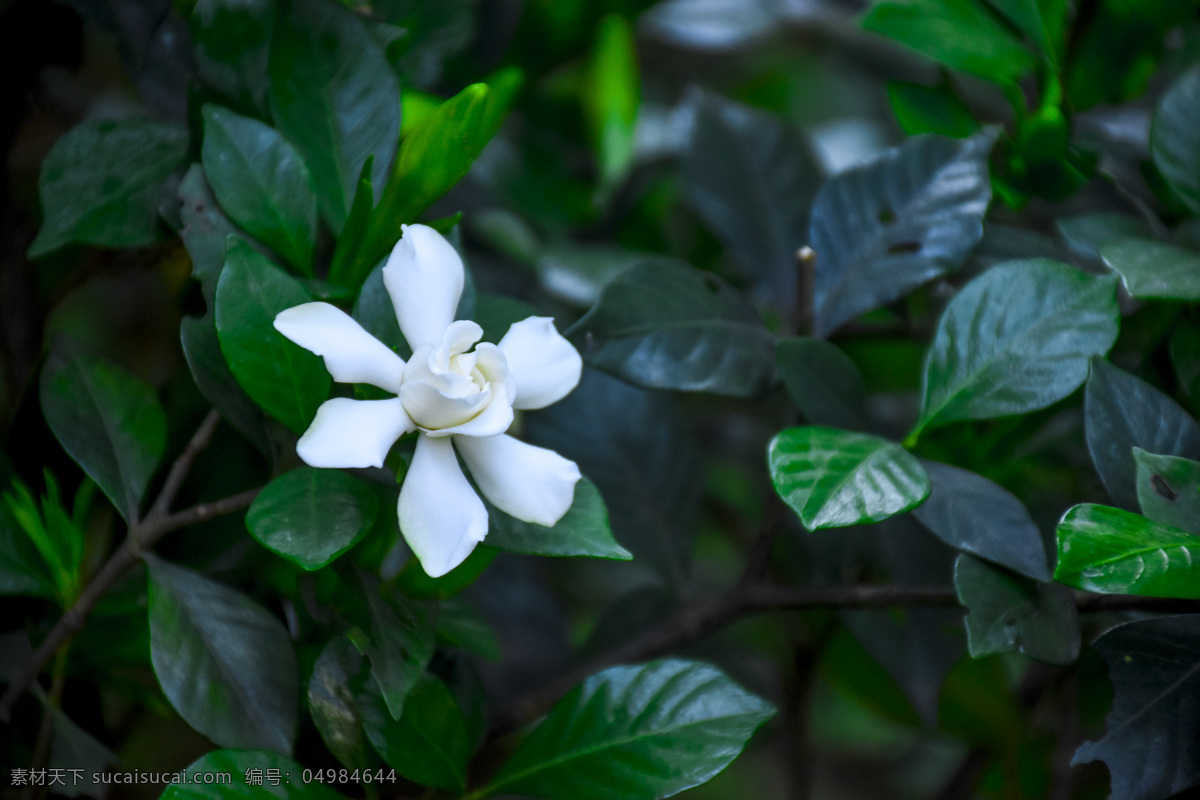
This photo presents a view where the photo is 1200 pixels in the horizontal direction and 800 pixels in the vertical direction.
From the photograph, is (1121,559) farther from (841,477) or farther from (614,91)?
(614,91)

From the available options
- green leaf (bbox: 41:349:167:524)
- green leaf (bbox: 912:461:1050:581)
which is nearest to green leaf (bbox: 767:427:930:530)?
green leaf (bbox: 912:461:1050:581)

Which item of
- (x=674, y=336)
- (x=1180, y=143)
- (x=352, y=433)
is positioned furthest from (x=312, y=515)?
(x=1180, y=143)

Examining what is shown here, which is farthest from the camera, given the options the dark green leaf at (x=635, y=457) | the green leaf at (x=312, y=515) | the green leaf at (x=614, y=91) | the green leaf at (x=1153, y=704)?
the green leaf at (x=614, y=91)

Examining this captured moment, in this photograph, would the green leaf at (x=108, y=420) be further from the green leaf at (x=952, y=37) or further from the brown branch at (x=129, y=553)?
the green leaf at (x=952, y=37)

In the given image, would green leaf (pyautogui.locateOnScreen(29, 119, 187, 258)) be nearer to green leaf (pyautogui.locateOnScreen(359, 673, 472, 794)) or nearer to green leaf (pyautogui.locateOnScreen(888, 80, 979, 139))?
green leaf (pyautogui.locateOnScreen(359, 673, 472, 794))

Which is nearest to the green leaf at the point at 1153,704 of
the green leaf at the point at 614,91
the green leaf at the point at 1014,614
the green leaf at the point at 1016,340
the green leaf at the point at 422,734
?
the green leaf at the point at 1014,614

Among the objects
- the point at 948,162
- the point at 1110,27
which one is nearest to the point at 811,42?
the point at 1110,27
